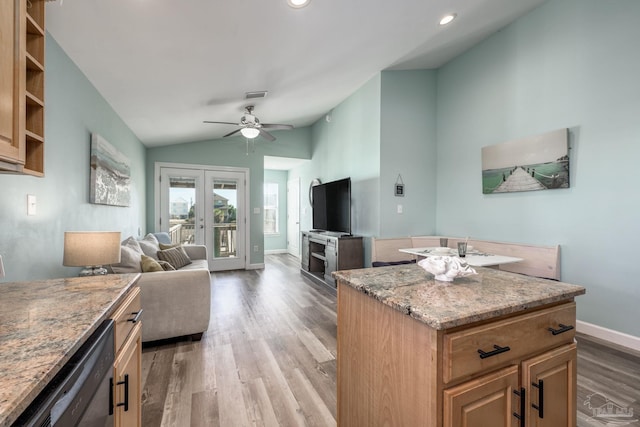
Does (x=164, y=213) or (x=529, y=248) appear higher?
(x=164, y=213)

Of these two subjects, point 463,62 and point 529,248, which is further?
point 463,62

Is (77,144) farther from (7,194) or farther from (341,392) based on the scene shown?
(341,392)

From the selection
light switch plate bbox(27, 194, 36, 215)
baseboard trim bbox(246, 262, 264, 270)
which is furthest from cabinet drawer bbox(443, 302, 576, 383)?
baseboard trim bbox(246, 262, 264, 270)

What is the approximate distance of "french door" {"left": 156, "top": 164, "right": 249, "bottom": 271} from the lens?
5473mm

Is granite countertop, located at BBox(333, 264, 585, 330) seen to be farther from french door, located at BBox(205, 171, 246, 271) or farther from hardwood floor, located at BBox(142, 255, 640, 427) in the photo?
french door, located at BBox(205, 171, 246, 271)

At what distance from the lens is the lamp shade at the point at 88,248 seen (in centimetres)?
183

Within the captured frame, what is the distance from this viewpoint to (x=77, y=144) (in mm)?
2318

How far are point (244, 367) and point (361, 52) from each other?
336cm

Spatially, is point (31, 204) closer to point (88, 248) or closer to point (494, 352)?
point (88, 248)

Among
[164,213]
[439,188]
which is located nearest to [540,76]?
[439,188]

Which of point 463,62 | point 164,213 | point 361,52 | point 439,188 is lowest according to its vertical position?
point 164,213

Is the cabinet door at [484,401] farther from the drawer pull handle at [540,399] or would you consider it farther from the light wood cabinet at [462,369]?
the drawer pull handle at [540,399]

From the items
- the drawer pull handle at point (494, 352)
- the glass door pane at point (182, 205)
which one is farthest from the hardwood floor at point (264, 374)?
the glass door pane at point (182, 205)

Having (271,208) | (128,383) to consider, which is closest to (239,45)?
(128,383)
